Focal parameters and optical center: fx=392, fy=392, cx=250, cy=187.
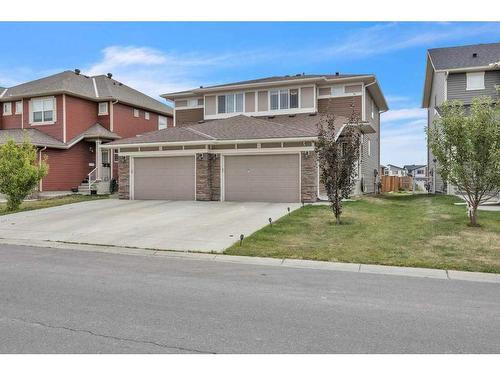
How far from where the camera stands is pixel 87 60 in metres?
30.2

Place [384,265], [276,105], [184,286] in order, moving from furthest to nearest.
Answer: [276,105]
[384,265]
[184,286]

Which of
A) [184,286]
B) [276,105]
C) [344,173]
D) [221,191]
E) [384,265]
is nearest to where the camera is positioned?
[184,286]

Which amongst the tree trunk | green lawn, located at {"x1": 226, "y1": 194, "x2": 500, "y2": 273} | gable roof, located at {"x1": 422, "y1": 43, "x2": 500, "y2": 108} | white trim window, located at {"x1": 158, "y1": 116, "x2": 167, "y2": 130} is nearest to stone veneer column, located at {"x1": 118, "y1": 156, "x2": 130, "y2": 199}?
green lawn, located at {"x1": 226, "y1": 194, "x2": 500, "y2": 273}

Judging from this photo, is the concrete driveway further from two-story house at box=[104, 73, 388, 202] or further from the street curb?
two-story house at box=[104, 73, 388, 202]

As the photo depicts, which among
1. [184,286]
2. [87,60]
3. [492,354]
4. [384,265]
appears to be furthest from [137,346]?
[87,60]

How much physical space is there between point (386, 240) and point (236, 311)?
603 centimetres

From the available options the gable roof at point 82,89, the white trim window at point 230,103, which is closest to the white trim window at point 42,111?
the gable roof at point 82,89

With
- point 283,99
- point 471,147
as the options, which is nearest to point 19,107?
point 283,99

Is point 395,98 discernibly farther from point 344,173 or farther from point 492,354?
point 492,354

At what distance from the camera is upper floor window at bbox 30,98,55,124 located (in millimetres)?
26016

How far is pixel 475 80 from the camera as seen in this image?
912 inches

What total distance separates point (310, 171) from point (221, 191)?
4378 mm

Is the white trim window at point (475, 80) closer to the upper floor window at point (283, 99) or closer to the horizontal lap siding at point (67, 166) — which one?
the upper floor window at point (283, 99)

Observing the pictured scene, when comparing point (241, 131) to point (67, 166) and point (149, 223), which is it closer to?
point (149, 223)
